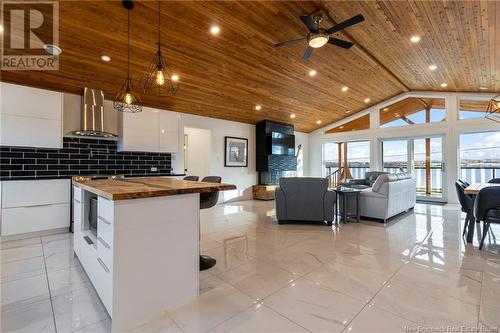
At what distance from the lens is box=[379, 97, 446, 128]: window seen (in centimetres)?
677

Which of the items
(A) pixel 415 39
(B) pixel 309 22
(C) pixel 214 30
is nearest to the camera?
(B) pixel 309 22

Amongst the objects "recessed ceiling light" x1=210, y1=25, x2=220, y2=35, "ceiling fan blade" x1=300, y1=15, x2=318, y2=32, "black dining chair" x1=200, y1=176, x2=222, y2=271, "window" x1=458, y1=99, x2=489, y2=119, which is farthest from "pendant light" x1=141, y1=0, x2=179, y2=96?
"window" x1=458, y1=99, x2=489, y2=119

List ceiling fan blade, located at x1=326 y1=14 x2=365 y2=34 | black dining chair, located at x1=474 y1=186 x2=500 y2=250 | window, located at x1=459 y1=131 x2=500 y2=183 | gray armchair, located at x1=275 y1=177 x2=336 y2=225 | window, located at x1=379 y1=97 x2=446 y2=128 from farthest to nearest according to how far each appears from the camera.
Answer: window, located at x1=379 y1=97 x2=446 y2=128, window, located at x1=459 y1=131 x2=500 y2=183, gray armchair, located at x1=275 y1=177 x2=336 y2=225, black dining chair, located at x1=474 y1=186 x2=500 y2=250, ceiling fan blade, located at x1=326 y1=14 x2=365 y2=34

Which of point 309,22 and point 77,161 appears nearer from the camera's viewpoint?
point 309,22

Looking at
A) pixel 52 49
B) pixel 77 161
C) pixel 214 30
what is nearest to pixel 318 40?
pixel 214 30

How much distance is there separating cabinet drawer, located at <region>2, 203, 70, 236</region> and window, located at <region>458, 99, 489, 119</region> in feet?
30.5

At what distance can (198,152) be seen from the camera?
22.6 feet

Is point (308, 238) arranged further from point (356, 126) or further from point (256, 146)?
point (356, 126)

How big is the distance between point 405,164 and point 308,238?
5.78 metres

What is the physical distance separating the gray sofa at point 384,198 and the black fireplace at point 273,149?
Answer: 133 inches

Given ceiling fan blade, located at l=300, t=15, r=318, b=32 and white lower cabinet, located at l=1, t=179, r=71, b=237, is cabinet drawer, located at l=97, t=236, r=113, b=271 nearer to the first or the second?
white lower cabinet, located at l=1, t=179, r=71, b=237

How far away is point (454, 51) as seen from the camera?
416 cm

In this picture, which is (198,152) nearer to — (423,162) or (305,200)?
(305,200)

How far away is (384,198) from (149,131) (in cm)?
477
